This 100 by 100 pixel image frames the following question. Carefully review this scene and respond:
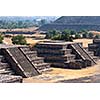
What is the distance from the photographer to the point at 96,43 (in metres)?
52.9

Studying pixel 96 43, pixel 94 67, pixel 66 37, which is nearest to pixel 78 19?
pixel 66 37

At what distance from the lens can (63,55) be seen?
42094mm

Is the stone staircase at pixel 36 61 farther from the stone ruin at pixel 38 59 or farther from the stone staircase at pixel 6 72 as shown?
the stone staircase at pixel 6 72

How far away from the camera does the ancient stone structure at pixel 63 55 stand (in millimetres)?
41781

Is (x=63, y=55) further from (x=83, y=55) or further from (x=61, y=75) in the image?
(x=61, y=75)

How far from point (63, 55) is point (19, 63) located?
7.27m

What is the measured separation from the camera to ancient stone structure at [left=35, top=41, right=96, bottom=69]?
41.8 metres

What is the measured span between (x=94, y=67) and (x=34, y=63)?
8.31m

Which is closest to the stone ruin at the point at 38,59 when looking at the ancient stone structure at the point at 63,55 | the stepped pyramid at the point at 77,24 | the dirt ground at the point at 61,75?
the ancient stone structure at the point at 63,55

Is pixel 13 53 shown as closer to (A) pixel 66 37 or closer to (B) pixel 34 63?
(B) pixel 34 63

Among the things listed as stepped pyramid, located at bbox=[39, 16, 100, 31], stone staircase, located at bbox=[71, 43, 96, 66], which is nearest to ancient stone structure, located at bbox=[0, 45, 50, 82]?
stone staircase, located at bbox=[71, 43, 96, 66]

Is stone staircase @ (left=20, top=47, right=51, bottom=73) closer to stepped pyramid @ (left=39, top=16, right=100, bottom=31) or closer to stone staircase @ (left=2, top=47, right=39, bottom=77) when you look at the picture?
stone staircase @ (left=2, top=47, right=39, bottom=77)

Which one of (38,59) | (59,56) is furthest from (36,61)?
(59,56)

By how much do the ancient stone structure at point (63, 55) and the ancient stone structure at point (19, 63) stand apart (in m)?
3.17
